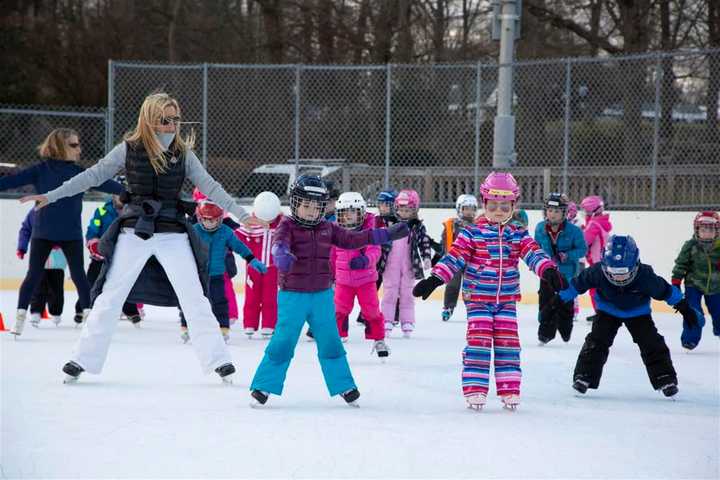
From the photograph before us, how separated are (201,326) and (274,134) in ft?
28.4

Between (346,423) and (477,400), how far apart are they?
2.77ft

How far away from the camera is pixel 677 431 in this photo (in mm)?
5695

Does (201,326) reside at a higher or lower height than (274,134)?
lower

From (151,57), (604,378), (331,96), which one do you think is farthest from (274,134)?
(151,57)

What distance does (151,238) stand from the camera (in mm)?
6379

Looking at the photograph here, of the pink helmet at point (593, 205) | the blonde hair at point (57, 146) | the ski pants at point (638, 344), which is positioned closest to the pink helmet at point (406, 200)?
the pink helmet at point (593, 205)

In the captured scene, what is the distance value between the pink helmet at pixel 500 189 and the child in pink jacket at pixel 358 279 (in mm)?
1799

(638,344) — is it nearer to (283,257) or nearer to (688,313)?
(688,313)

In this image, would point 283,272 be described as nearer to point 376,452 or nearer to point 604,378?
point 376,452

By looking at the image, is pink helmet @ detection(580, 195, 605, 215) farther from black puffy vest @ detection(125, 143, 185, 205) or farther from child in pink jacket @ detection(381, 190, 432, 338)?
black puffy vest @ detection(125, 143, 185, 205)

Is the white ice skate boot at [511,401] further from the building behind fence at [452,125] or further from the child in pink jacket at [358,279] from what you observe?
the building behind fence at [452,125]

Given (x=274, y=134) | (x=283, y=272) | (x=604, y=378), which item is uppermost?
(x=274, y=134)

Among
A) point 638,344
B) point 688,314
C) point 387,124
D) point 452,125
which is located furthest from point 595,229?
point 638,344

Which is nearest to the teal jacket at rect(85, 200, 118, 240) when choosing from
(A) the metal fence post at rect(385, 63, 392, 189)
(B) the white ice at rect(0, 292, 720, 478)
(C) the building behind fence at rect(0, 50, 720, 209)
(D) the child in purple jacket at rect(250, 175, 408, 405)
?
(B) the white ice at rect(0, 292, 720, 478)
